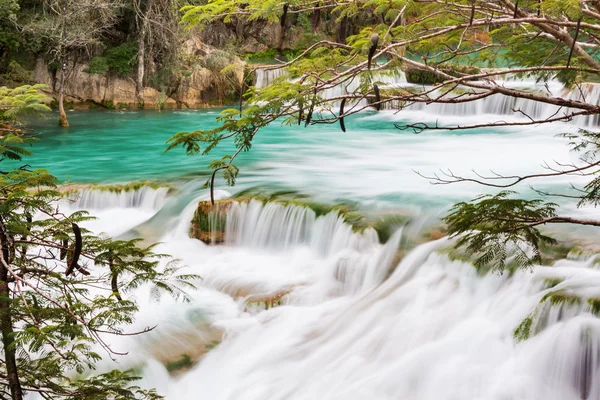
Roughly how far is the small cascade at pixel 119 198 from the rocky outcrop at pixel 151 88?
37.1ft

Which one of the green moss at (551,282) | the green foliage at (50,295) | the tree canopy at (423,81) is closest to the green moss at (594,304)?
the green moss at (551,282)

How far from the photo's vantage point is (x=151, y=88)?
918 inches

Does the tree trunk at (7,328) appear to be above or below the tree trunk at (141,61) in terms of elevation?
below

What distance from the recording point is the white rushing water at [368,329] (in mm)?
5762

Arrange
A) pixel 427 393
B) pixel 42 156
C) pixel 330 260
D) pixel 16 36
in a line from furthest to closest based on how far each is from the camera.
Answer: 1. pixel 16 36
2. pixel 42 156
3. pixel 330 260
4. pixel 427 393

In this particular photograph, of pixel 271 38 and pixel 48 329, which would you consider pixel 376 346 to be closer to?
pixel 48 329

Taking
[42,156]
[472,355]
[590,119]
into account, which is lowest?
[472,355]

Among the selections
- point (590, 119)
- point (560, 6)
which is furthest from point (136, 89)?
point (560, 6)

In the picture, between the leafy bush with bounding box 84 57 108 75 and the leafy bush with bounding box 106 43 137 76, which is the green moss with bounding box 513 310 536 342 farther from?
the leafy bush with bounding box 84 57 108 75

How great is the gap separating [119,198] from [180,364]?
5767 millimetres

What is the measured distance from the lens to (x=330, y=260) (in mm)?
8953

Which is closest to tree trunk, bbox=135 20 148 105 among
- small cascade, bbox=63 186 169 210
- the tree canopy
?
small cascade, bbox=63 186 169 210

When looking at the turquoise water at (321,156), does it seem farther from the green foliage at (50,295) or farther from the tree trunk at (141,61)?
the green foliage at (50,295)

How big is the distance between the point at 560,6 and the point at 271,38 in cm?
2741
